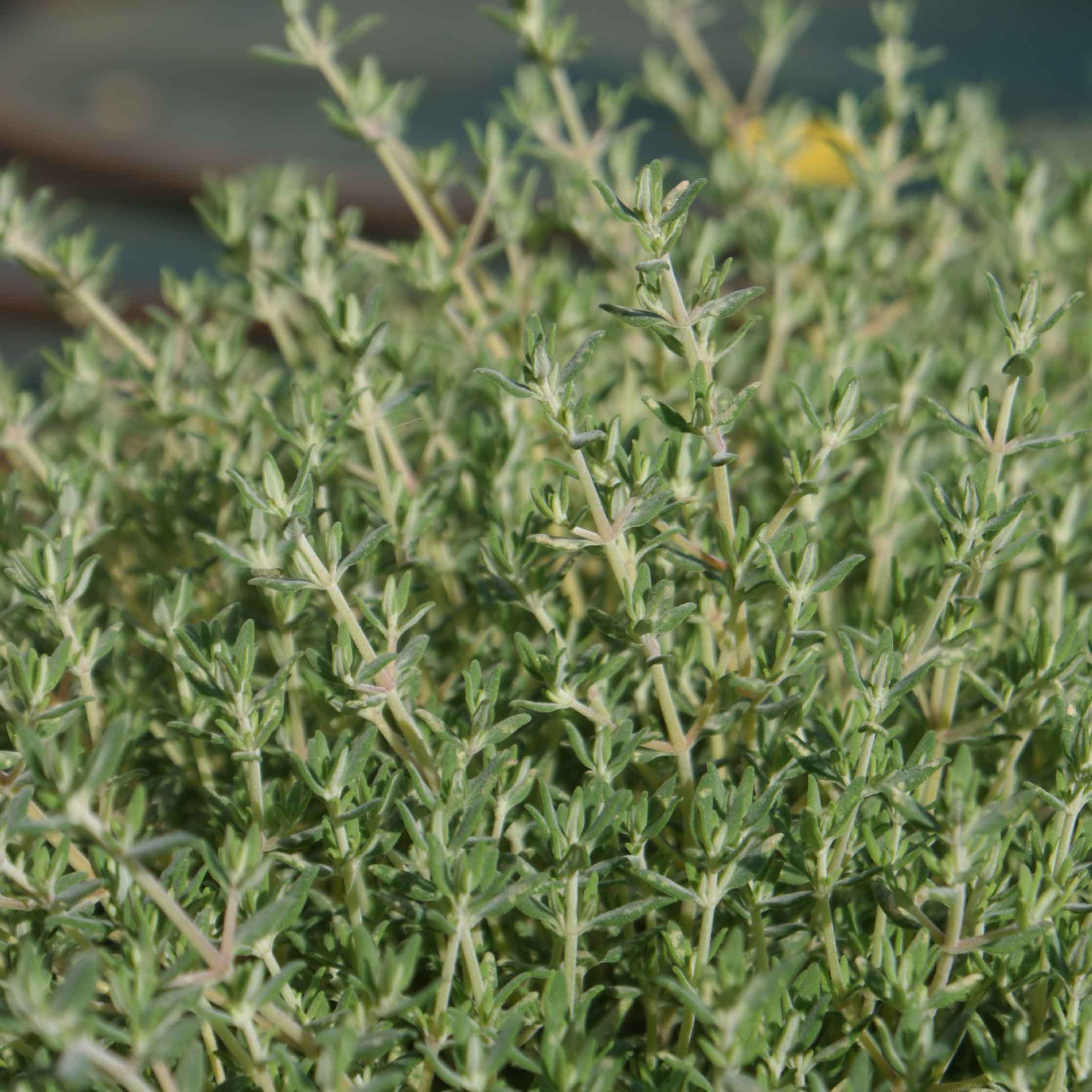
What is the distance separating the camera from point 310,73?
11.9ft

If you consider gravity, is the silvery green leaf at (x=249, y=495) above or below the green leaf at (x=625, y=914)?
above

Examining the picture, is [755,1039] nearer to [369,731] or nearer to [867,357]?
[369,731]

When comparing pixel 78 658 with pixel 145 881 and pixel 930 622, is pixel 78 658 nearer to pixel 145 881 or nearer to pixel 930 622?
pixel 145 881

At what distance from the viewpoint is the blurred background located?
119 inches

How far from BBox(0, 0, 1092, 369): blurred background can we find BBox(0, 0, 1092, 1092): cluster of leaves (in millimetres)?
2028

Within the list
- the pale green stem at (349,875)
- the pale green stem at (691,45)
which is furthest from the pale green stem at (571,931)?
the pale green stem at (691,45)

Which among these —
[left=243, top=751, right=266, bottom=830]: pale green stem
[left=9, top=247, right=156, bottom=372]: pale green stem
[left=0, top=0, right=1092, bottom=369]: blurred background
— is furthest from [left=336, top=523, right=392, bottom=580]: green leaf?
[left=0, top=0, right=1092, bottom=369]: blurred background

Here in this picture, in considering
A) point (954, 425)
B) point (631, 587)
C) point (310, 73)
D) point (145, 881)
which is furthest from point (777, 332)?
point (310, 73)

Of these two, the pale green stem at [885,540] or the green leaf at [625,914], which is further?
the pale green stem at [885,540]

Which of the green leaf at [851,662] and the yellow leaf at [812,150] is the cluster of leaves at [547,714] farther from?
the yellow leaf at [812,150]

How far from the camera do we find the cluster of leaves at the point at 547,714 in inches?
22.8

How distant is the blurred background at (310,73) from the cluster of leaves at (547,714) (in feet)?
6.65

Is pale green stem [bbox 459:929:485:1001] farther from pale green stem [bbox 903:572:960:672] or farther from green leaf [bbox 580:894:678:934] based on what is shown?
pale green stem [bbox 903:572:960:672]

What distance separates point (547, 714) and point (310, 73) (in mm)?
3373
